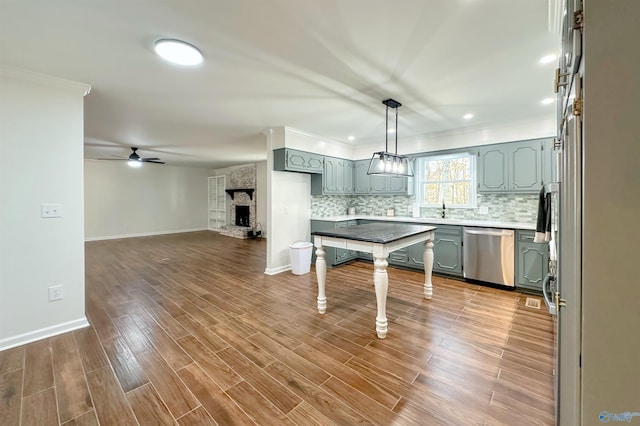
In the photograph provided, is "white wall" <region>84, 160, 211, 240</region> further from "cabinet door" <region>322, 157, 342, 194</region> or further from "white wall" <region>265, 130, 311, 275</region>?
"cabinet door" <region>322, 157, 342, 194</region>

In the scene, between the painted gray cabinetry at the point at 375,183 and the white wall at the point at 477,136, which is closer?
the white wall at the point at 477,136

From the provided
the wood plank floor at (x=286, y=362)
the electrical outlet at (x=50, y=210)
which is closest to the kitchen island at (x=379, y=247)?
the wood plank floor at (x=286, y=362)

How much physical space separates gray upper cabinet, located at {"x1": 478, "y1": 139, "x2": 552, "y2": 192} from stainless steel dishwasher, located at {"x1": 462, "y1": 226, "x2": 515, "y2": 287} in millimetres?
791

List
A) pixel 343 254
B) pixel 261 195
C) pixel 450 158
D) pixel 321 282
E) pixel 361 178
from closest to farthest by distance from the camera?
1. pixel 321 282
2. pixel 450 158
3. pixel 343 254
4. pixel 361 178
5. pixel 261 195

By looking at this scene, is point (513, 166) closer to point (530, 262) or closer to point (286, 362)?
point (530, 262)

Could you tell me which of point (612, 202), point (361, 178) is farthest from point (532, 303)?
point (361, 178)

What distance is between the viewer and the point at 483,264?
3.88 metres

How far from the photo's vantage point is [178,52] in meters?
2.06

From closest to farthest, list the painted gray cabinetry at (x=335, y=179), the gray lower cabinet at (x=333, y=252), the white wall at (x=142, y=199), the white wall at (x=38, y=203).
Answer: the white wall at (x=38, y=203) → the gray lower cabinet at (x=333, y=252) → the painted gray cabinetry at (x=335, y=179) → the white wall at (x=142, y=199)

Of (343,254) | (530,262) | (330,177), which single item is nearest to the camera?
(530,262)

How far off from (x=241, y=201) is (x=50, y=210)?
23.0 ft

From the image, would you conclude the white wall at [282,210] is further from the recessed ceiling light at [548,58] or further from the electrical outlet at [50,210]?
the recessed ceiling light at [548,58]

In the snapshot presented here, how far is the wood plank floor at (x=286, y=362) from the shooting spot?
5.29ft

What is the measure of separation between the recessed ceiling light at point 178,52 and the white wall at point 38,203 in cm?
128
